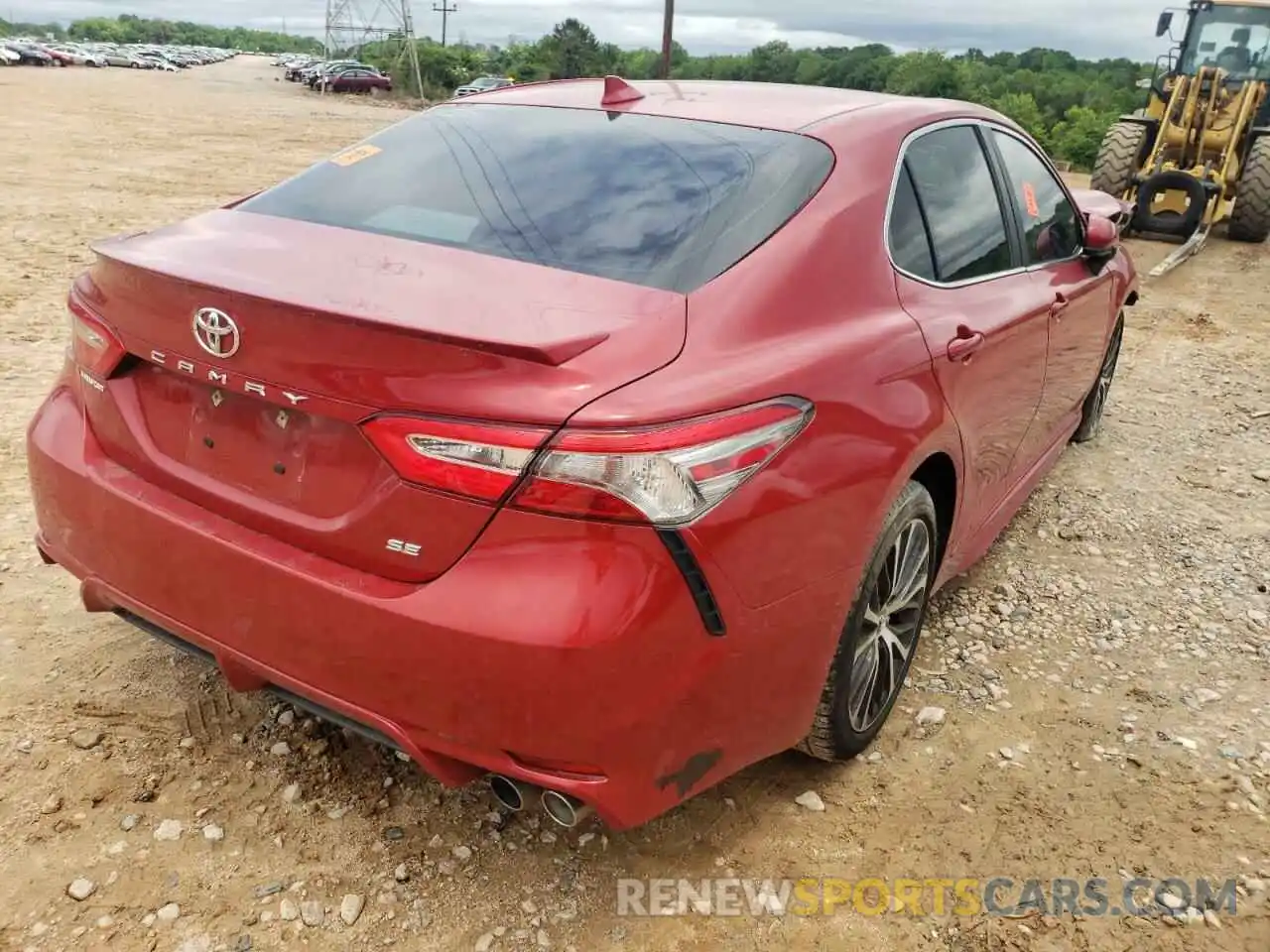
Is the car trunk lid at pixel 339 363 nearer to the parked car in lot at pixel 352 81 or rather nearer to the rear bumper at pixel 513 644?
the rear bumper at pixel 513 644

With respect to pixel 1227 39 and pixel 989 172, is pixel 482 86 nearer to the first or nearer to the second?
pixel 1227 39

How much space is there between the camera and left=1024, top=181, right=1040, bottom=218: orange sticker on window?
359 cm

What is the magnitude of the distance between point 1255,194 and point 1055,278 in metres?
10.2

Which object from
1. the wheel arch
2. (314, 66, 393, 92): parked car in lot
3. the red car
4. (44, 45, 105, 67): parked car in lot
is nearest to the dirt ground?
the red car

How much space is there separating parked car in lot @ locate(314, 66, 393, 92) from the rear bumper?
50.8 m

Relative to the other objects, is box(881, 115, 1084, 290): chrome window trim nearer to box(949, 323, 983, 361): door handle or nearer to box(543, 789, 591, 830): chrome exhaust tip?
box(949, 323, 983, 361): door handle

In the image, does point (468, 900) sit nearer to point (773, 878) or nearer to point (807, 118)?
point (773, 878)

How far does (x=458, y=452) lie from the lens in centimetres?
179

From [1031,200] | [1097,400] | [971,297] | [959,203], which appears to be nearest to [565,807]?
[971,297]

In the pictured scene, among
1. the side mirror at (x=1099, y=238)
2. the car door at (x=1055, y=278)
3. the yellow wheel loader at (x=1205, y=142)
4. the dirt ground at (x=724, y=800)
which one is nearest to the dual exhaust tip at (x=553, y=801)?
the dirt ground at (x=724, y=800)

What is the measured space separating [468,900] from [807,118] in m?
2.10

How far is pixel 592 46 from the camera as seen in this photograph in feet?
213

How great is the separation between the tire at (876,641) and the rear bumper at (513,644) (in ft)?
0.49

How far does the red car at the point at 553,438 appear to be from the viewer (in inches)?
70.6
